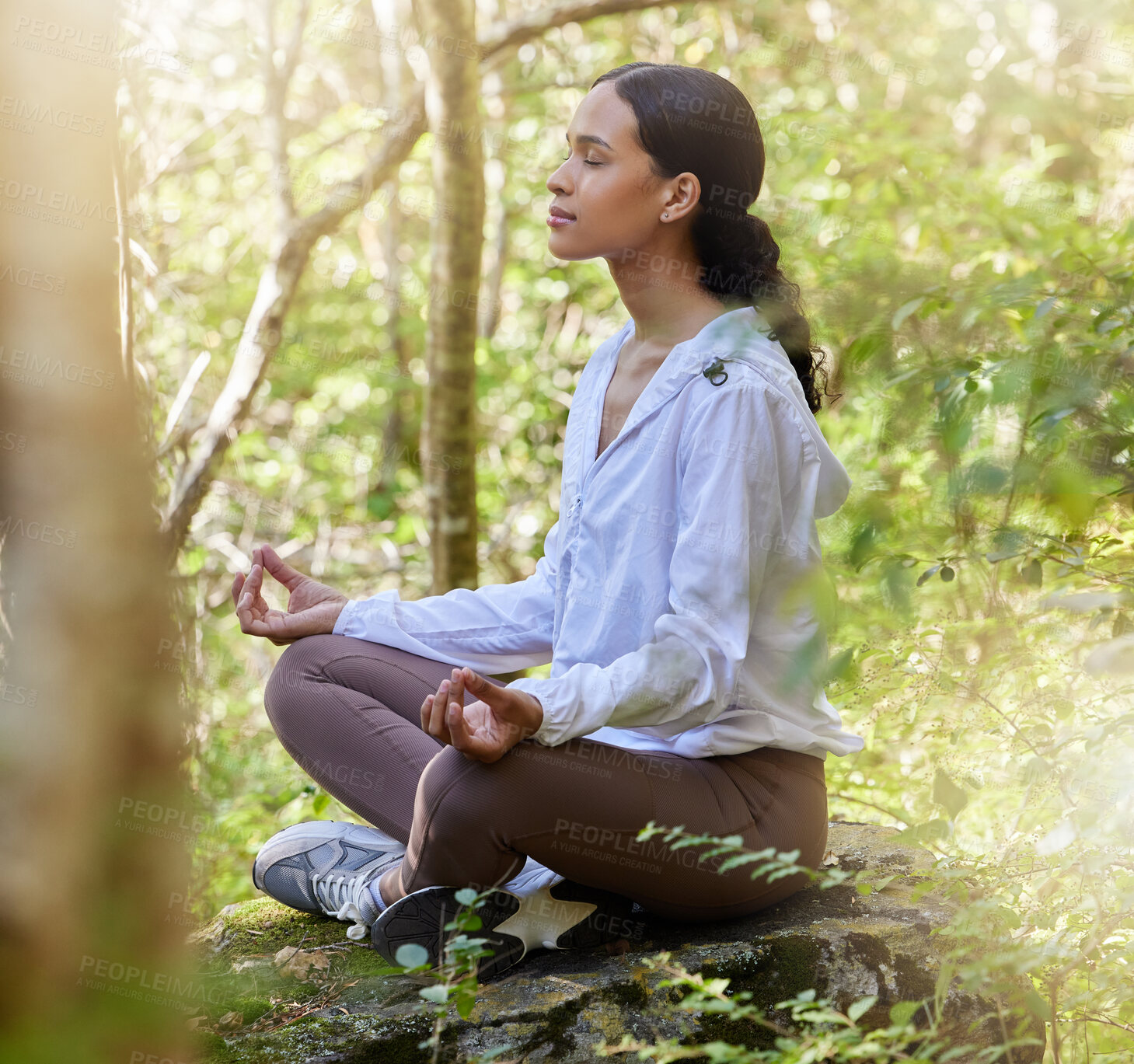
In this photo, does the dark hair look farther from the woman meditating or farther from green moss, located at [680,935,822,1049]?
green moss, located at [680,935,822,1049]

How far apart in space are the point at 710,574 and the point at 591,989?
702 millimetres

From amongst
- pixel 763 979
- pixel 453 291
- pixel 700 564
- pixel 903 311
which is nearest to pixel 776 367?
pixel 903 311

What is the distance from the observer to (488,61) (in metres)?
4.92

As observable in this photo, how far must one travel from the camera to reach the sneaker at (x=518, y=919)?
5.83 ft

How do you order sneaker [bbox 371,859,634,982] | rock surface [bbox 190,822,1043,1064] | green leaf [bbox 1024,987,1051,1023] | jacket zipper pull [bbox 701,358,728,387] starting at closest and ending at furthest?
green leaf [bbox 1024,987,1051,1023] → rock surface [bbox 190,822,1043,1064] → sneaker [bbox 371,859,634,982] → jacket zipper pull [bbox 701,358,728,387]

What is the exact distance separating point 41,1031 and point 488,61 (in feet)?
15.5

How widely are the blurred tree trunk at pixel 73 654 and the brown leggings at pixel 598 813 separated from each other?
27.6 inches

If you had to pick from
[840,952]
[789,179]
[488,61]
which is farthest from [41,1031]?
[789,179]

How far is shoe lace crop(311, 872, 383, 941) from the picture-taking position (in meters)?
2.04

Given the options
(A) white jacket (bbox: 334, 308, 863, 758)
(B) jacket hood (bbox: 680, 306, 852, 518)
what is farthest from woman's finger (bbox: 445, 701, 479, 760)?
(B) jacket hood (bbox: 680, 306, 852, 518)

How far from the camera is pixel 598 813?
1.74m

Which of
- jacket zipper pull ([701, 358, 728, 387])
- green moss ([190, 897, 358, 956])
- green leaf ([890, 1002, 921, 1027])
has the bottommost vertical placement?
green moss ([190, 897, 358, 956])

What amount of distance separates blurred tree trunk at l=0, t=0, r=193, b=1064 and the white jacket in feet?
2.35

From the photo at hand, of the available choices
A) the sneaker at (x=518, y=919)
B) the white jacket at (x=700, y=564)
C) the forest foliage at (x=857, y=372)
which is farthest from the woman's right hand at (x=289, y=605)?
the sneaker at (x=518, y=919)
